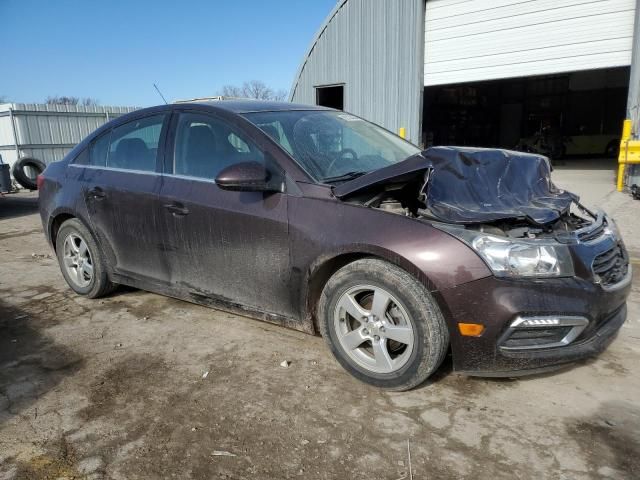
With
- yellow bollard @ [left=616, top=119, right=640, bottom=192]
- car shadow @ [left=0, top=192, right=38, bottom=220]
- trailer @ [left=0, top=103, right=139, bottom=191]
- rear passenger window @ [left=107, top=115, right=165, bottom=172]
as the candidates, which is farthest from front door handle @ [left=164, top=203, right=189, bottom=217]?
trailer @ [left=0, top=103, right=139, bottom=191]

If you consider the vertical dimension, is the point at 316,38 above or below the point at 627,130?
above

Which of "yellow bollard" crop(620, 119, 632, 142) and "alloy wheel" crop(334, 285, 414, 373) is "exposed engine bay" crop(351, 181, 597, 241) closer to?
"alloy wheel" crop(334, 285, 414, 373)

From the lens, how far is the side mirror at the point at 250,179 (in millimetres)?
2914

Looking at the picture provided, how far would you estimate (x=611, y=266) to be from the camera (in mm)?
2689

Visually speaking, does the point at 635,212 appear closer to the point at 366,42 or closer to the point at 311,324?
the point at 311,324

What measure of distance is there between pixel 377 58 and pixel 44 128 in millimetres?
10939

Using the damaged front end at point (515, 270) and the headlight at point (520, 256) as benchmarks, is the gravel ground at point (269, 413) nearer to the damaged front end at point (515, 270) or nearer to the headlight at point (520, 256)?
the damaged front end at point (515, 270)

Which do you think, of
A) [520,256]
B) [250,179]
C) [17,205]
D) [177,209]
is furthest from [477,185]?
[17,205]

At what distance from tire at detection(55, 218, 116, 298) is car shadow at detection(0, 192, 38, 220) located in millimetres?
6587

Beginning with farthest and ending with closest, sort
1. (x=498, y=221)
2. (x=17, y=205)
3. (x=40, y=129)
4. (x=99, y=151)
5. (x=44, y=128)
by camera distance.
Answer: (x=44, y=128) < (x=40, y=129) < (x=17, y=205) < (x=99, y=151) < (x=498, y=221)

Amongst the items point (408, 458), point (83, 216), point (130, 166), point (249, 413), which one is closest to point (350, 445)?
point (408, 458)

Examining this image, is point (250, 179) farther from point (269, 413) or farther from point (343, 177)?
point (269, 413)

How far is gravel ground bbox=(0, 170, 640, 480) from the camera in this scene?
218cm

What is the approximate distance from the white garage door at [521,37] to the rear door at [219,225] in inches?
375
